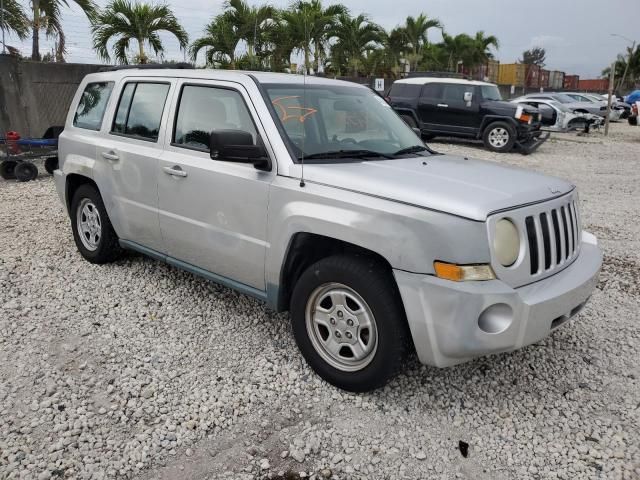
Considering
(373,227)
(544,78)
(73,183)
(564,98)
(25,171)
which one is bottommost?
(25,171)

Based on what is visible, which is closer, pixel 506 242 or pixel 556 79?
pixel 506 242

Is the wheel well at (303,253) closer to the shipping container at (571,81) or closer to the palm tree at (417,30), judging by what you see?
the palm tree at (417,30)

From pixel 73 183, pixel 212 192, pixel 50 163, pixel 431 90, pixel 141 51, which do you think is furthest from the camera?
pixel 141 51

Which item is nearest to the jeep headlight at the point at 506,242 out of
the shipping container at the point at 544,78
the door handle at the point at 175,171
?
the door handle at the point at 175,171

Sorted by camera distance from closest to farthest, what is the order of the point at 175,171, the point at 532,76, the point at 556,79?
the point at 175,171 < the point at 532,76 < the point at 556,79

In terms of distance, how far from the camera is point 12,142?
9.41 m

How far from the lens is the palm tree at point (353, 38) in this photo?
81.3 ft

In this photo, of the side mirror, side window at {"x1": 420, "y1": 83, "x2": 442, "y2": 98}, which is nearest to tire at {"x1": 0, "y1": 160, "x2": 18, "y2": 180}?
the side mirror

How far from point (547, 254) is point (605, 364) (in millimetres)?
1230

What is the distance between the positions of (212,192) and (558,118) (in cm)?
1969

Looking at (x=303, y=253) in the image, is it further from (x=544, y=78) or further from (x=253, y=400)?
(x=544, y=78)

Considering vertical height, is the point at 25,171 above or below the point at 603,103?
below

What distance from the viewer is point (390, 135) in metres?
4.12

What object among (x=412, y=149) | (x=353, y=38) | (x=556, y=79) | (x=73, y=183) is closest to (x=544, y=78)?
(x=556, y=79)
